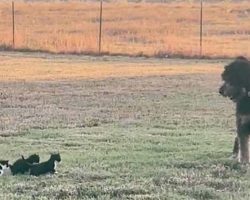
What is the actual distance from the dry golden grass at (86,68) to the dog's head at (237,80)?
1299cm

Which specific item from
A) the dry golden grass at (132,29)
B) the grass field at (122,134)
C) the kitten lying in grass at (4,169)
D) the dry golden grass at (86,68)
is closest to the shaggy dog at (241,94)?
the grass field at (122,134)

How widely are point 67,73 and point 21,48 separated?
973cm

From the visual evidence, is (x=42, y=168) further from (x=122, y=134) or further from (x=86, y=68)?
(x=86, y=68)

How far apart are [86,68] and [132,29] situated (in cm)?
1978

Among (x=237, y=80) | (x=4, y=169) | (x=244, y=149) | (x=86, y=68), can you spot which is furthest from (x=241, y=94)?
(x=86, y=68)

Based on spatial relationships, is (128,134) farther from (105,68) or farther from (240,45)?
(240,45)

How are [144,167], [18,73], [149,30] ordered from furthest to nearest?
[149,30], [18,73], [144,167]

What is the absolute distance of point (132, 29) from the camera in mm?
46000

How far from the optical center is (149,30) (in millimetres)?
44906

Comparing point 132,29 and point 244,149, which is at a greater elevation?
point 132,29

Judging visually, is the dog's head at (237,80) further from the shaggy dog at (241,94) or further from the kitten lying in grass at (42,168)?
the kitten lying in grass at (42,168)

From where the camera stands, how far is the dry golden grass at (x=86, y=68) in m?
23.9

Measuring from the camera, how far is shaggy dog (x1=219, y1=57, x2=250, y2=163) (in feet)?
32.2

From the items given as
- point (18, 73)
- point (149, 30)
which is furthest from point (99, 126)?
point (149, 30)
